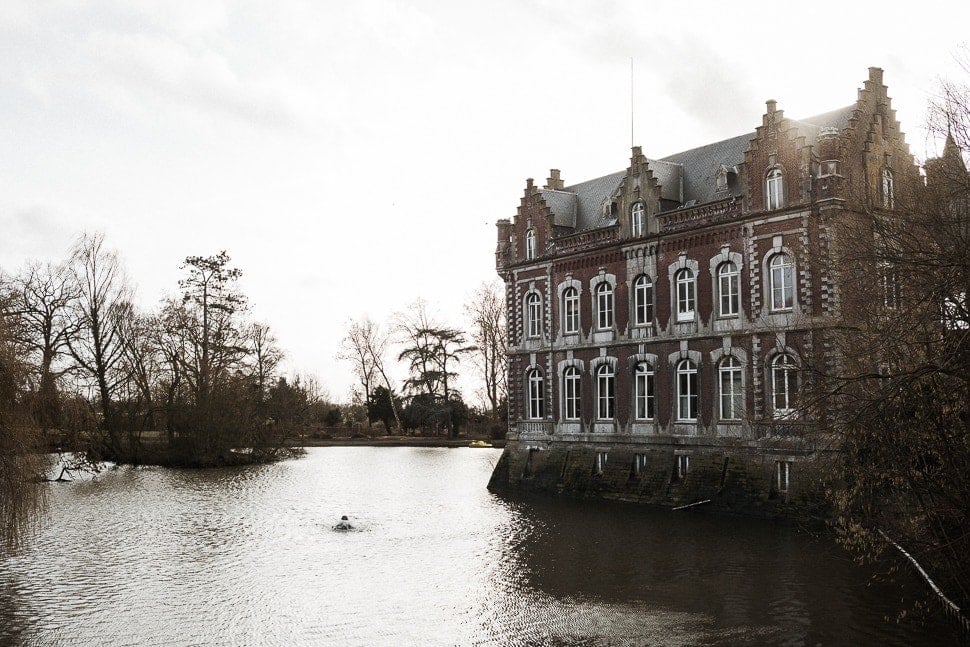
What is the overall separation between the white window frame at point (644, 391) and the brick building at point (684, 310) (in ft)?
0.21

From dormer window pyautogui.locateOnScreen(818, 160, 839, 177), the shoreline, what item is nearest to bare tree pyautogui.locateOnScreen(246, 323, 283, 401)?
the shoreline

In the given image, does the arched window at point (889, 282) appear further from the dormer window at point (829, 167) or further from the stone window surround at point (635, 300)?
the stone window surround at point (635, 300)

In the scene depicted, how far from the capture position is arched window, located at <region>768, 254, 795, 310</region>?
32.0m

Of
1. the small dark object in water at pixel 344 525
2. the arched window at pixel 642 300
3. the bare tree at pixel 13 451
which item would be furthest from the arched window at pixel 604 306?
the bare tree at pixel 13 451

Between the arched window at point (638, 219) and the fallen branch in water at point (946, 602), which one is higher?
the arched window at point (638, 219)

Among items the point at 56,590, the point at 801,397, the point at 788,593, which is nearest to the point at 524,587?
the point at 788,593

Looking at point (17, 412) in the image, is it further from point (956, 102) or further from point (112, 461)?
point (112, 461)

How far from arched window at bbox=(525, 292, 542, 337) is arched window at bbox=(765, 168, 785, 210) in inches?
540

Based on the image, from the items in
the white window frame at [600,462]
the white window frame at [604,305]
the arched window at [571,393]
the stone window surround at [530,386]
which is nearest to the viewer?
the white window frame at [600,462]

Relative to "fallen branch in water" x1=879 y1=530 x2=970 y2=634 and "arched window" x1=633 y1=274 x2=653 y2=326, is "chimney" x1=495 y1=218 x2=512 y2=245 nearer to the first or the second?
"arched window" x1=633 y1=274 x2=653 y2=326

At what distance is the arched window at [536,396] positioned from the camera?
43156 millimetres

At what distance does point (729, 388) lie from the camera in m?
34.2

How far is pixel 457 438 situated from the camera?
84.2 meters

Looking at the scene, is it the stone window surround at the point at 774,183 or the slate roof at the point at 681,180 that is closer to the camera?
the stone window surround at the point at 774,183
